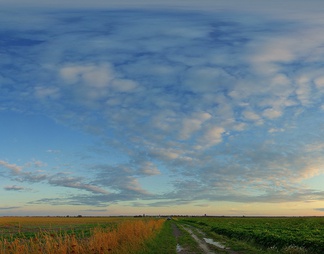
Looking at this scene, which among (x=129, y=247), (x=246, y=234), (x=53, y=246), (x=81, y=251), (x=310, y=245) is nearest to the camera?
(x=53, y=246)

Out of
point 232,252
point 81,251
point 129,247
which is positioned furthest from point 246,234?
point 81,251

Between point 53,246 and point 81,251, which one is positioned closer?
point 53,246

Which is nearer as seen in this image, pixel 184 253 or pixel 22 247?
pixel 22 247

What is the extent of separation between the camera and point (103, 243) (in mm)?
15266

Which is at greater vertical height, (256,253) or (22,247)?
(22,247)

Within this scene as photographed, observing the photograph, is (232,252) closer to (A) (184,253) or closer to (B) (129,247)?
(A) (184,253)

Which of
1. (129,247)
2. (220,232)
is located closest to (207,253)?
(129,247)

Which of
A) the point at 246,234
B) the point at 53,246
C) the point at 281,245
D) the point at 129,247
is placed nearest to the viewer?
the point at 53,246

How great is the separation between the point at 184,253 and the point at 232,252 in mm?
2927

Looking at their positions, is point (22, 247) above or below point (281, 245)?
above

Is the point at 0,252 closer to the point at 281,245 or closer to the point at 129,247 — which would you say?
the point at 129,247

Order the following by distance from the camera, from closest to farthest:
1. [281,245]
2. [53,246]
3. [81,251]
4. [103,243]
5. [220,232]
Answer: [53,246]
[81,251]
[103,243]
[281,245]
[220,232]

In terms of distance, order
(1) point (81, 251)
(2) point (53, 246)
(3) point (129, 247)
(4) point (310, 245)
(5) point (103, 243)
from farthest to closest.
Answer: (4) point (310, 245) < (3) point (129, 247) < (5) point (103, 243) < (1) point (81, 251) < (2) point (53, 246)

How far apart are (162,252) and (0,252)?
35.4 ft
